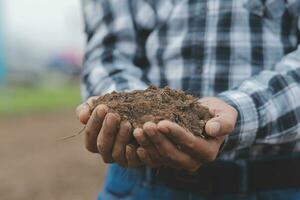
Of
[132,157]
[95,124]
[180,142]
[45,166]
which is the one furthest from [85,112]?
[45,166]

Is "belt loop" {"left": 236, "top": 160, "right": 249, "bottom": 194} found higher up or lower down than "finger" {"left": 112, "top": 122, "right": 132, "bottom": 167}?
lower down

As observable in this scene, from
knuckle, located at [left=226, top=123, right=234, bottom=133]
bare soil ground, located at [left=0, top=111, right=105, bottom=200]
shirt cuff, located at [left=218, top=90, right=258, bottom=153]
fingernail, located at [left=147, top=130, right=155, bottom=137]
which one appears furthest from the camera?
bare soil ground, located at [left=0, top=111, right=105, bottom=200]

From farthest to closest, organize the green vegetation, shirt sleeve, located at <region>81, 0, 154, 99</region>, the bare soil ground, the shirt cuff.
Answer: the green vegetation
the bare soil ground
shirt sleeve, located at <region>81, 0, 154, 99</region>
the shirt cuff

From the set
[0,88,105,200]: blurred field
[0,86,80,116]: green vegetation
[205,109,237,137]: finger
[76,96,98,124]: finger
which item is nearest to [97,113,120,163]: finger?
[76,96,98,124]: finger

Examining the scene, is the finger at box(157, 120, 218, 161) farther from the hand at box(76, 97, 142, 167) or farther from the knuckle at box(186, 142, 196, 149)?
the hand at box(76, 97, 142, 167)

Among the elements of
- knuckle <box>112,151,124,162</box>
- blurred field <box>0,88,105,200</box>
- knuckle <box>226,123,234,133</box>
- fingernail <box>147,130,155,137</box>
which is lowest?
blurred field <box>0,88,105,200</box>

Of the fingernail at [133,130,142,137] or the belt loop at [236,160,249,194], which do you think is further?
the belt loop at [236,160,249,194]

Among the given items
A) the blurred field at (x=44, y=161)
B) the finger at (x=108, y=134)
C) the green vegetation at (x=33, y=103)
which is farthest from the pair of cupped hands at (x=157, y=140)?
the green vegetation at (x=33, y=103)

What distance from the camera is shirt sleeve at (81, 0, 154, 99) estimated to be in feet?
7.48

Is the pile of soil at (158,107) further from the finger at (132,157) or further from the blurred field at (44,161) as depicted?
the blurred field at (44,161)

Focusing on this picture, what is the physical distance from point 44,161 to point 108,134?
219 inches

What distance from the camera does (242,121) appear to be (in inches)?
A: 77.0

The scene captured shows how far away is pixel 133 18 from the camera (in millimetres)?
2355

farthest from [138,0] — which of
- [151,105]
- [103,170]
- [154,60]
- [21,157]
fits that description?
[21,157]
